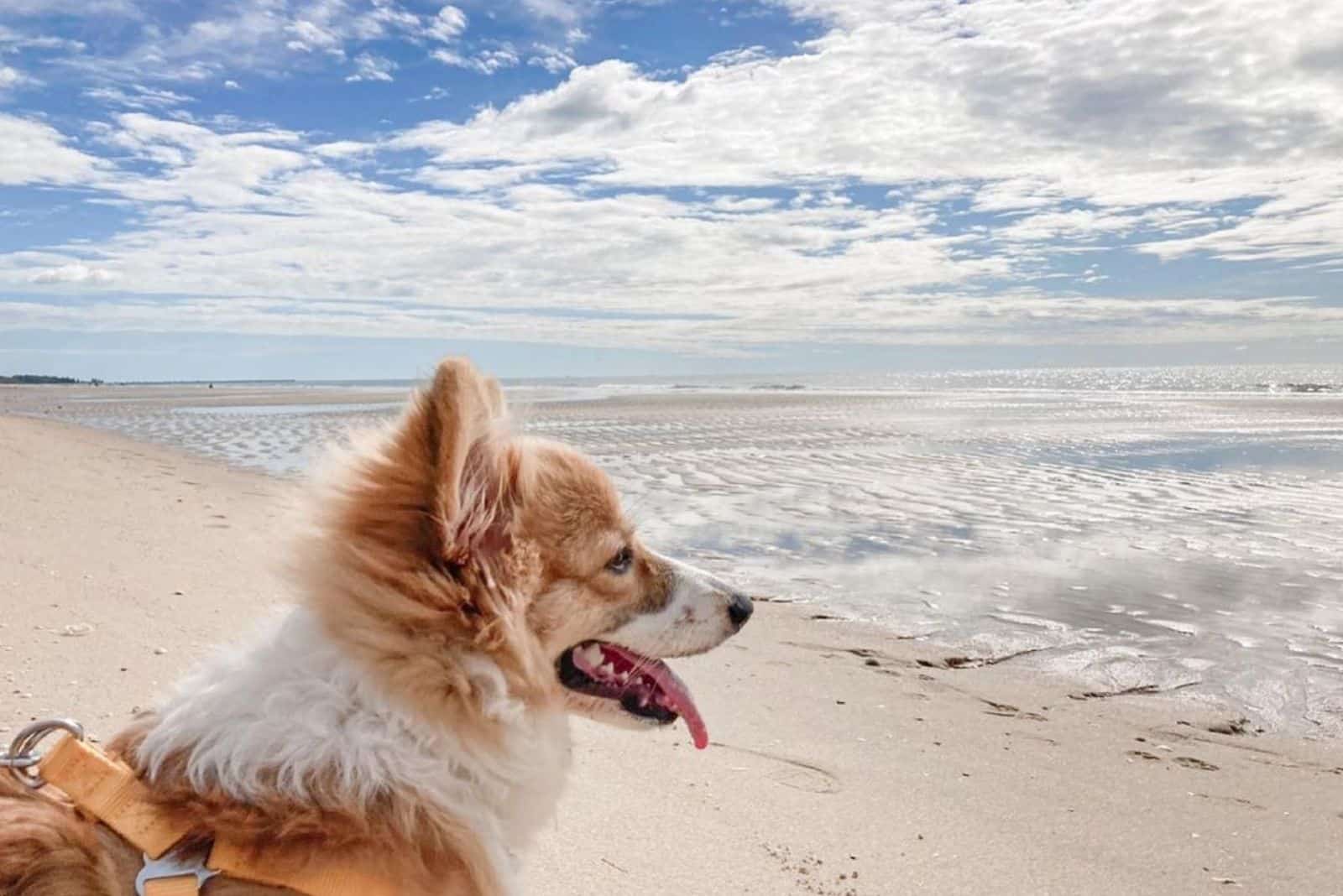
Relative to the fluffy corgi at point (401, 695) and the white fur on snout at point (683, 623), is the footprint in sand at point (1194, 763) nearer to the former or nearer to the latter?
the white fur on snout at point (683, 623)

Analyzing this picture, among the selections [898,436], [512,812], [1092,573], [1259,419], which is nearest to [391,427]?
[512,812]

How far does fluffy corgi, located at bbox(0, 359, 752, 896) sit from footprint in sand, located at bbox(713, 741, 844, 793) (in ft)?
6.68

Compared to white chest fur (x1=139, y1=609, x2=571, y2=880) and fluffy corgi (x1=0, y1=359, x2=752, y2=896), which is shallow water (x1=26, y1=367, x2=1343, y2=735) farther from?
white chest fur (x1=139, y1=609, x2=571, y2=880)

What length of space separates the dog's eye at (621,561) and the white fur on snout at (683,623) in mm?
156

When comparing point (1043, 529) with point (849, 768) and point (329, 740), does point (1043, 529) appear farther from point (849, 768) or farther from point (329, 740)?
point (329, 740)

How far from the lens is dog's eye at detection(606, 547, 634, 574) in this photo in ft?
9.86

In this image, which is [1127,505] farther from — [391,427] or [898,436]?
[391,427]

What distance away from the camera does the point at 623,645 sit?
3049 mm

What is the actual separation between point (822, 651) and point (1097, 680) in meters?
1.65

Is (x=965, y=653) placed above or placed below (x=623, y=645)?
below

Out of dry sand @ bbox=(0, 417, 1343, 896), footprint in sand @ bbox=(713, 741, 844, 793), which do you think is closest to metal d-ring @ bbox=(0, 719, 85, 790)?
dry sand @ bbox=(0, 417, 1343, 896)

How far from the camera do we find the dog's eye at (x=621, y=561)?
3.01m

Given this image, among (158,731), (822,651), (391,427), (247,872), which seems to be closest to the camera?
(247,872)

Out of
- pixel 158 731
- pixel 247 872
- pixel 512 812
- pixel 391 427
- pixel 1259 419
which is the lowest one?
pixel 1259 419
